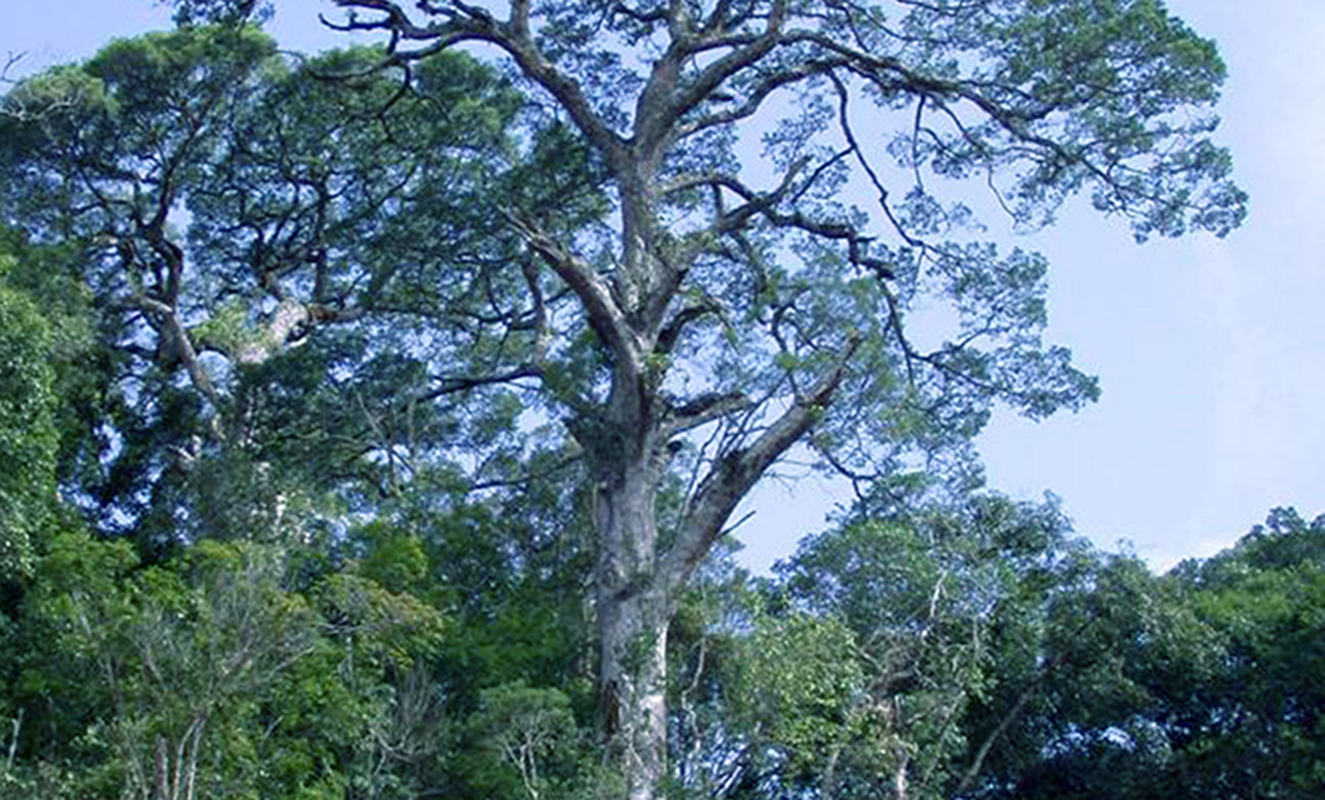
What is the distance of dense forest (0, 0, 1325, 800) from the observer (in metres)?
13.7

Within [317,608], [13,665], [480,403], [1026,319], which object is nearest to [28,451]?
[13,665]

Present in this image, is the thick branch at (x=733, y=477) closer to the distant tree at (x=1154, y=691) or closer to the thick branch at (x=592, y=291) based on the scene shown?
the thick branch at (x=592, y=291)

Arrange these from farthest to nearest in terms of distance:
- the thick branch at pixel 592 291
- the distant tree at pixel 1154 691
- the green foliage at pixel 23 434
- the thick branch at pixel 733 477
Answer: the distant tree at pixel 1154 691
the thick branch at pixel 592 291
the thick branch at pixel 733 477
the green foliage at pixel 23 434

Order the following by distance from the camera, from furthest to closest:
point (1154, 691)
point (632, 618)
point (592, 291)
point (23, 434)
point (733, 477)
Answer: point (1154, 691)
point (592, 291)
point (632, 618)
point (733, 477)
point (23, 434)

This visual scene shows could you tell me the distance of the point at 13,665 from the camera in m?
14.4

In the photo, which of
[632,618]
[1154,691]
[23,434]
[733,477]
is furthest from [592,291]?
[1154,691]

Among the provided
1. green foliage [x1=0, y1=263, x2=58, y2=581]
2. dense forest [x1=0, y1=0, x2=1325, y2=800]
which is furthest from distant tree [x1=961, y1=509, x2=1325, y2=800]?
green foliage [x1=0, y1=263, x2=58, y2=581]

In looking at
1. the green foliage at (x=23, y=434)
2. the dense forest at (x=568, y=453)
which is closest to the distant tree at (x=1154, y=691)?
the dense forest at (x=568, y=453)

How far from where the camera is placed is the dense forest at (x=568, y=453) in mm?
13703

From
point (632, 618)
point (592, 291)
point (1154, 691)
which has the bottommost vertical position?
point (632, 618)

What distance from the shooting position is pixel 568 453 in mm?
18344

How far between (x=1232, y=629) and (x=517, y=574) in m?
5.53

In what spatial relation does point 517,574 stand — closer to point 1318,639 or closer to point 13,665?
point 13,665

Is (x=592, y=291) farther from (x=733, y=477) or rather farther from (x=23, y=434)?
(x=23, y=434)
